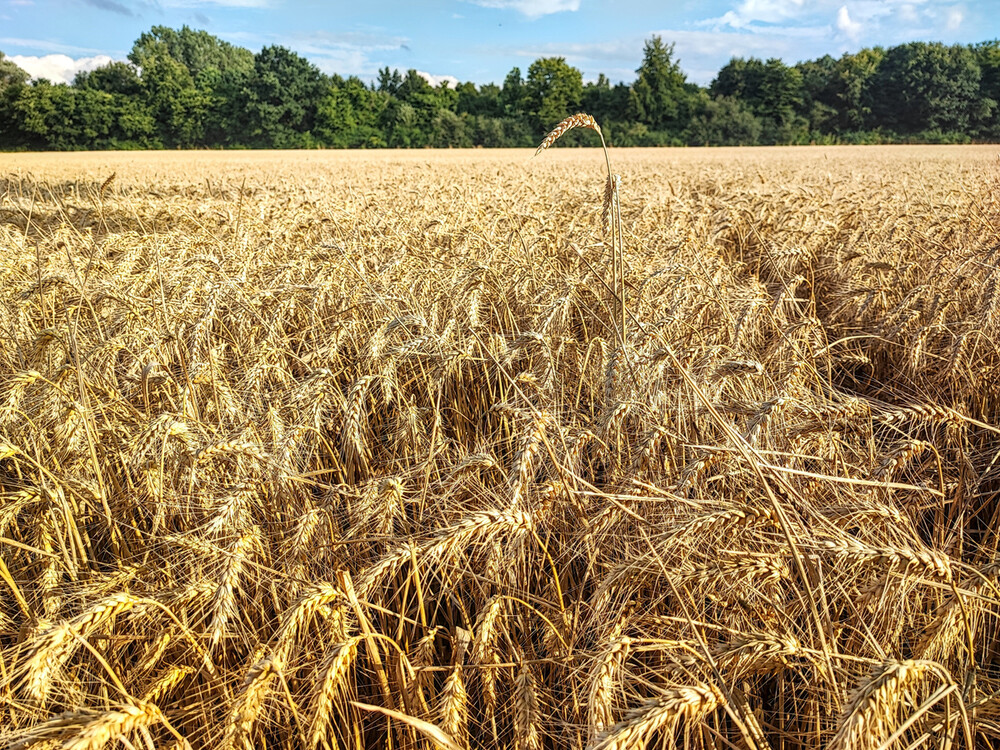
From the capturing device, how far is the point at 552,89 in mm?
54250

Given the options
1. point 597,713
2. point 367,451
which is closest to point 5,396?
point 367,451

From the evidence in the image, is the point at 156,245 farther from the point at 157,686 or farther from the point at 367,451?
the point at 157,686

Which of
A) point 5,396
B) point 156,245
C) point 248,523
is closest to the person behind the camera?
point 248,523

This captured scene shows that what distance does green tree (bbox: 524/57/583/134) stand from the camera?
175 ft

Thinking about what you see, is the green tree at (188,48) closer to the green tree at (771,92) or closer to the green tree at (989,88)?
the green tree at (771,92)

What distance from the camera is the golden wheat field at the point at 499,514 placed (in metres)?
1.26

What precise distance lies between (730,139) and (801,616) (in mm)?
51311

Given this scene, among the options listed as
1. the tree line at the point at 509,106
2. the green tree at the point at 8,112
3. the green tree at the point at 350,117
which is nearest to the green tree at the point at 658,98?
the tree line at the point at 509,106

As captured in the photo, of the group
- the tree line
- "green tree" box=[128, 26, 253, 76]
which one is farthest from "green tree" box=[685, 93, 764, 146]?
"green tree" box=[128, 26, 253, 76]

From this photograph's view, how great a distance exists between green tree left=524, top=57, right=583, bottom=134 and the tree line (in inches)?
4.9

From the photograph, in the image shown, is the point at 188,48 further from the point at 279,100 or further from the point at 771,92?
the point at 771,92

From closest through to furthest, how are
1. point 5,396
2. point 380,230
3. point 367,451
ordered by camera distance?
point 5,396, point 367,451, point 380,230

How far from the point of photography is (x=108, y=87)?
53656 millimetres

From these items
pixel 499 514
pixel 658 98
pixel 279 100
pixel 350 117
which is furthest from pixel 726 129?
pixel 499 514
